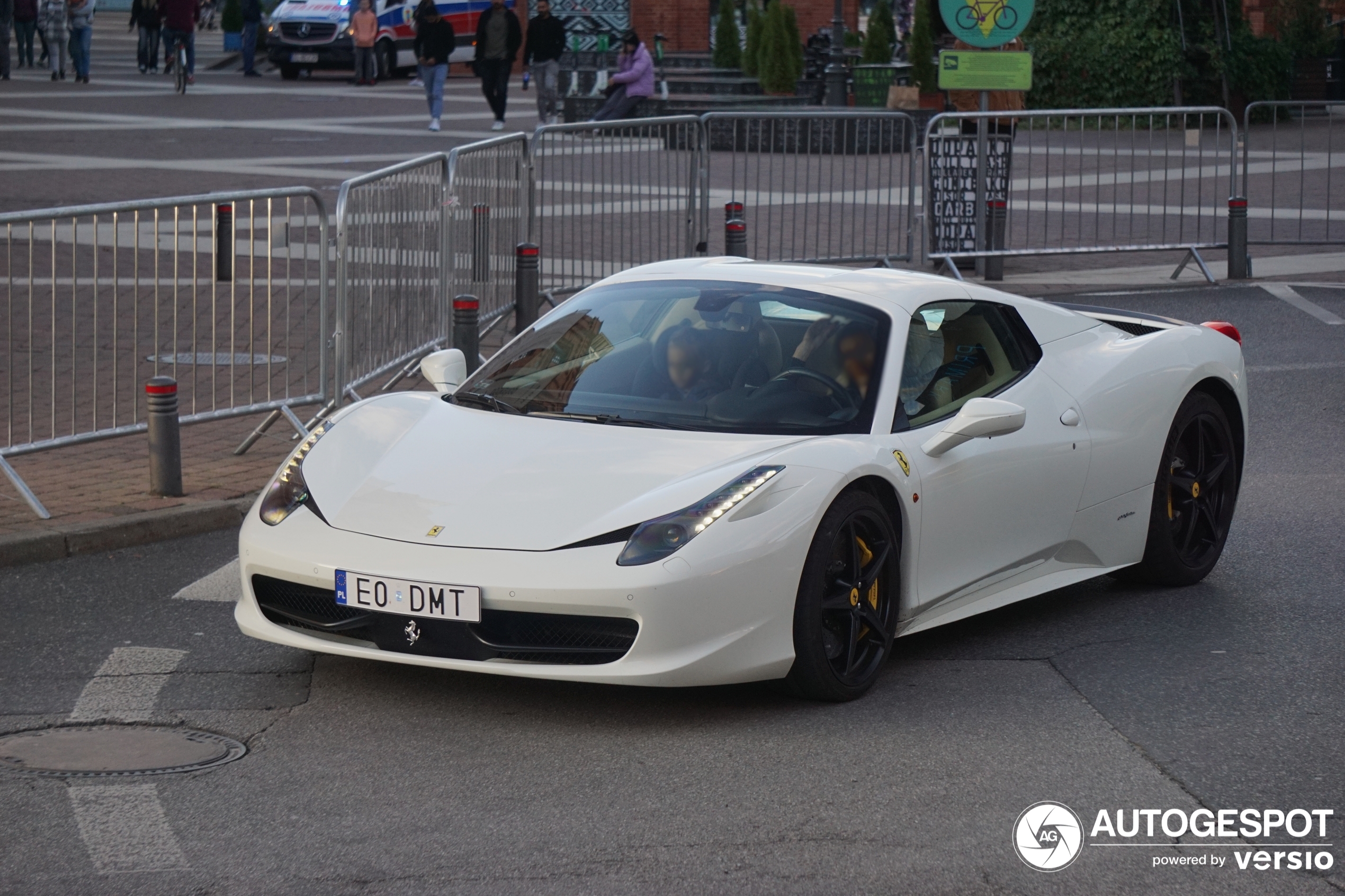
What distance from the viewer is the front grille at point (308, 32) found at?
3975 centimetres

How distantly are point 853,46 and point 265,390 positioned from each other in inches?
1295

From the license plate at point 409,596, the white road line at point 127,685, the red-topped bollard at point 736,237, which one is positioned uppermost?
the red-topped bollard at point 736,237

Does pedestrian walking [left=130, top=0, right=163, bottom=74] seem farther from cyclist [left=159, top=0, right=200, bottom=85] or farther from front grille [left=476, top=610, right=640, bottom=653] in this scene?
front grille [left=476, top=610, right=640, bottom=653]

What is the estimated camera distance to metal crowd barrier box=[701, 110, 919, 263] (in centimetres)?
1490

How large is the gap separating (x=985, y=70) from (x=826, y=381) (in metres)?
10.9

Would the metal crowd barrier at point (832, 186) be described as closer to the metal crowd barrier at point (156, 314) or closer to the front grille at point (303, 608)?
the metal crowd barrier at point (156, 314)

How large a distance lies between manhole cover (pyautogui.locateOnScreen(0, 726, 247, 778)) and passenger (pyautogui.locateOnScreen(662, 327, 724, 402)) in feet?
5.61

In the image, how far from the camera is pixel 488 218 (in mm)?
11086

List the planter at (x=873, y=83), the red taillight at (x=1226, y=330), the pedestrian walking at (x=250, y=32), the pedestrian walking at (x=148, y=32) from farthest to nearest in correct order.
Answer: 1. the pedestrian walking at (x=250, y=32)
2. the pedestrian walking at (x=148, y=32)
3. the planter at (x=873, y=83)
4. the red taillight at (x=1226, y=330)

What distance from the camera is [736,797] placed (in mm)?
4488

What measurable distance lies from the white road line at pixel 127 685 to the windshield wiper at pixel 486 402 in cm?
116

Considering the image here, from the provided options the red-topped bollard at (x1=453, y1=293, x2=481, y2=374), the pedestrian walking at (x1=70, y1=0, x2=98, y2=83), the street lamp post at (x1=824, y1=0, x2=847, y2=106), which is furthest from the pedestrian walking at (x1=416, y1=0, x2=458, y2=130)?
the red-topped bollard at (x1=453, y1=293, x2=481, y2=374)

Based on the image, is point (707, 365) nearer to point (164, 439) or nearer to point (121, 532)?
point (121, 532)

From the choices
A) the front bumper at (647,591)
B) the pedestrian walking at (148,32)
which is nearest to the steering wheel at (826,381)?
the front bumper at (647,591)
